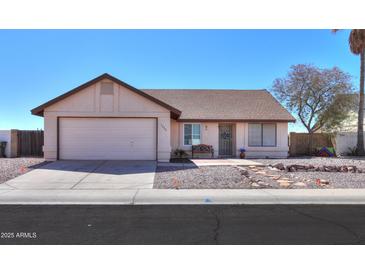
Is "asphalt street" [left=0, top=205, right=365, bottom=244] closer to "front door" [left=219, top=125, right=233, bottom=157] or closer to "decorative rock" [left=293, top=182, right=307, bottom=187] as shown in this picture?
"decorative rock" [left=293, top=182, right=307, bottom=187]

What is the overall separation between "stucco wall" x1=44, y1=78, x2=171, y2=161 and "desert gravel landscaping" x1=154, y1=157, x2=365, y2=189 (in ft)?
8.89

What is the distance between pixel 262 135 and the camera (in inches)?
765

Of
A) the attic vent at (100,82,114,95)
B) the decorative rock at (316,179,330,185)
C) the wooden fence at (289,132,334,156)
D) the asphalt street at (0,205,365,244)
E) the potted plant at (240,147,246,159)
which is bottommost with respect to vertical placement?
the asphalt street at (0,205,365,244)

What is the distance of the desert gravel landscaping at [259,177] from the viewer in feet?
32.0

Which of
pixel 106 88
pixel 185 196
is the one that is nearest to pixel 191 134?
pixel 106 88

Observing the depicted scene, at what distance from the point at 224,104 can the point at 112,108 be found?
898 cm

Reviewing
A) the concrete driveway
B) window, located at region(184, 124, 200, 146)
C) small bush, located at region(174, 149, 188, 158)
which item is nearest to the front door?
window, located at region(184, 124, 200, 146)

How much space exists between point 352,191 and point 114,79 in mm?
11853

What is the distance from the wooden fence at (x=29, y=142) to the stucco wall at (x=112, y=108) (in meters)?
5.09

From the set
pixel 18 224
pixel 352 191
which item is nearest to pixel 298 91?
pixel 352 191

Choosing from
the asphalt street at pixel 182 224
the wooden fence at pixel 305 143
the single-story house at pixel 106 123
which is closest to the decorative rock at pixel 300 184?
the asphalt street at pixel 182 224

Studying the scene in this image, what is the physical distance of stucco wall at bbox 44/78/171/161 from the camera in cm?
1524

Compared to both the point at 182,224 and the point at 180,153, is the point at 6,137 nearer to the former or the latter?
the point at 180,153

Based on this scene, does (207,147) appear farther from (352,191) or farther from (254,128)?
(352,191)
